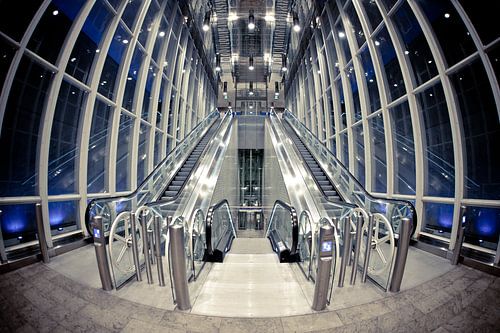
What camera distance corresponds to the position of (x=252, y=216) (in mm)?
19250

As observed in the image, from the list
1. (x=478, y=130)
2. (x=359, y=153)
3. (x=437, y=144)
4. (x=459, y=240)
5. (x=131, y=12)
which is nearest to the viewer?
(x=459, y=240)

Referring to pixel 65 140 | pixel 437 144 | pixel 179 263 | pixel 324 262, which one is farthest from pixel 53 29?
pixel 437 144

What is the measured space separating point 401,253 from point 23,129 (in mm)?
7617

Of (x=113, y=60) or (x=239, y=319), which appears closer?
(x=239, y=319)

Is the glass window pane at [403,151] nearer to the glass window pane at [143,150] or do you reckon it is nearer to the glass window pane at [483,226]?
the glass window pane at [483,226]

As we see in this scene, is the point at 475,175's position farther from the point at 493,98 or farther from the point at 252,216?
the point at 252,216

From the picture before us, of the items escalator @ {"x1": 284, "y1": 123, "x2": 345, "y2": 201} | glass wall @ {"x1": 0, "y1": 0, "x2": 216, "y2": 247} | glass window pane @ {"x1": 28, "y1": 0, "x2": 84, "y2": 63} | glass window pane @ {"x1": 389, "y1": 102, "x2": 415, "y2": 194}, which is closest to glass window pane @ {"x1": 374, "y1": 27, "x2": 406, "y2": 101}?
glass window pane @ {"x1": 389, "y1": 102, "x2": 415, "y2": 194}

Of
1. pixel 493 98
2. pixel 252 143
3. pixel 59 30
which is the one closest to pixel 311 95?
pixel 252 143

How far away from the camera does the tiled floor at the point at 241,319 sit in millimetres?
2297

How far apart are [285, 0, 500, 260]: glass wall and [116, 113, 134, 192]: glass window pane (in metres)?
8.82

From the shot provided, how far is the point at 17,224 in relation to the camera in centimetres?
464

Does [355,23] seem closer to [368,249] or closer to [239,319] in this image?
[368,249]

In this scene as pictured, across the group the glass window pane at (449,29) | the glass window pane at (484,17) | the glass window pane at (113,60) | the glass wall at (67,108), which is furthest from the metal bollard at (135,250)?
the glass window pane at (449,29)

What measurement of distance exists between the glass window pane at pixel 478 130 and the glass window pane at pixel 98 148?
9.62 m
